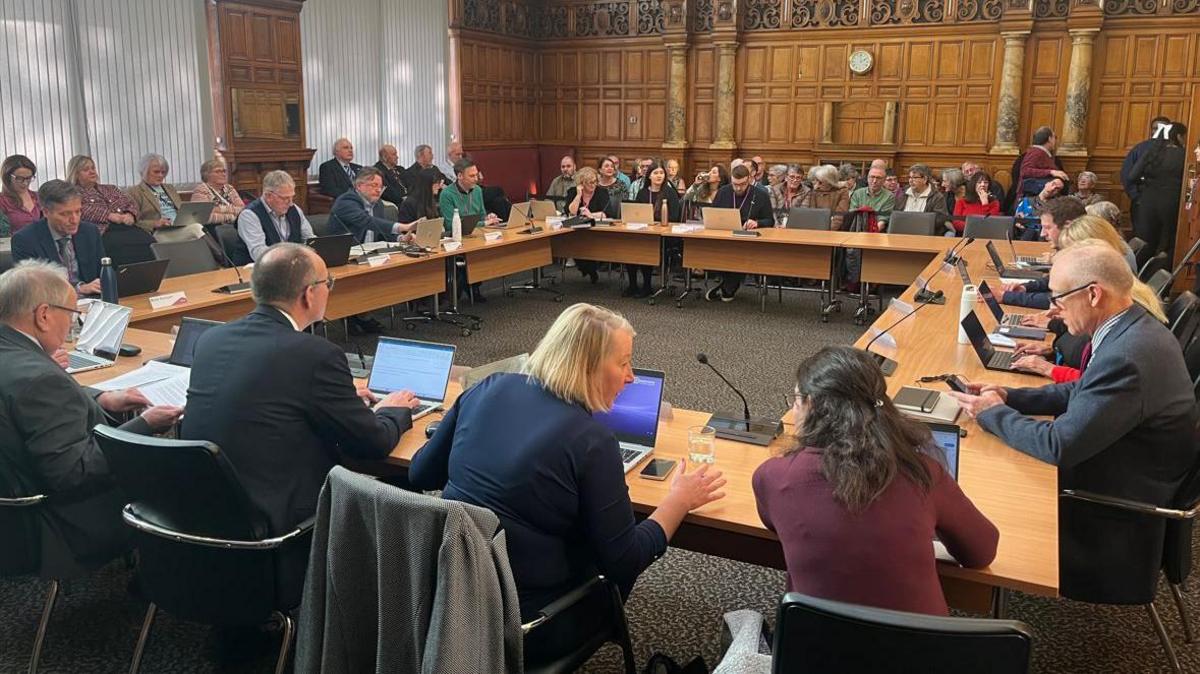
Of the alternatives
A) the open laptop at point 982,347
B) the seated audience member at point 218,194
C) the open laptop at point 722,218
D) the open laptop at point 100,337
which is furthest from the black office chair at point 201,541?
the open laptop at point 722,218

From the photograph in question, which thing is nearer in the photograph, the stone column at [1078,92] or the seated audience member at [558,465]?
the seated audience member at [558,465]

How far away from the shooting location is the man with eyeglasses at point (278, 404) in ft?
7.94

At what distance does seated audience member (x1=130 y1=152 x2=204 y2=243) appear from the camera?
22.5 feet

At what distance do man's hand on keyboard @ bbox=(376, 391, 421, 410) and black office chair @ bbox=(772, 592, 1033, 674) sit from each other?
1.75 m

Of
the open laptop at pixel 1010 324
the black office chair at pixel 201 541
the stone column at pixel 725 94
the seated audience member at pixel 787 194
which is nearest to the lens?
the black office chair at pixel 201 541

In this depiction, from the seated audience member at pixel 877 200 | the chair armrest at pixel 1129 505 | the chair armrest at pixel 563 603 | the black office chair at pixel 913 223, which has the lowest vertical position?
the chair armrest at pixel 563 603

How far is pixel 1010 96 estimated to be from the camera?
10.9 metres

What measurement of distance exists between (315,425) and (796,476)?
1323 mm

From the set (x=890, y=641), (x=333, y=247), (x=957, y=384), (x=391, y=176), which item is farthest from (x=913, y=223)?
(x=890, y=641)

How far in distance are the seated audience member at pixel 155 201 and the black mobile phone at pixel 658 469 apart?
521cm


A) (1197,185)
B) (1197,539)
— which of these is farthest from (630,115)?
(1197,539)

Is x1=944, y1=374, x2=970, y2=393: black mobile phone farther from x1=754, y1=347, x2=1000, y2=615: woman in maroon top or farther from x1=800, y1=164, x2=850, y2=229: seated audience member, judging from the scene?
x1=800, y1=164, x2=850, y2=229: seated audience member

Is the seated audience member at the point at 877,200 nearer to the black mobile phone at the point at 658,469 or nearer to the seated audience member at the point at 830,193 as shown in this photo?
the seated audience member at the point at 830,193

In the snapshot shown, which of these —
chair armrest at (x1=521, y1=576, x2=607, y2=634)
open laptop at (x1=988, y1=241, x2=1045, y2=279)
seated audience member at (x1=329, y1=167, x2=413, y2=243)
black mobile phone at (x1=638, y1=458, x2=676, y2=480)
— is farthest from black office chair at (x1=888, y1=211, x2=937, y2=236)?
chair armrest at (x1=521, y1=576, x2=607, y2=634)
